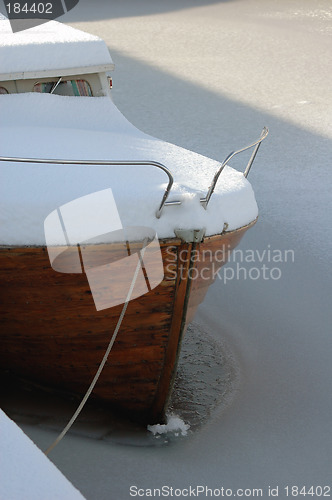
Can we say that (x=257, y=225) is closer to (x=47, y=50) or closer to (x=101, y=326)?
(x=47, y=50)

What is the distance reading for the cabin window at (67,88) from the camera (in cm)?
332

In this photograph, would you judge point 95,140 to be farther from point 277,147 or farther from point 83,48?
point 277,147

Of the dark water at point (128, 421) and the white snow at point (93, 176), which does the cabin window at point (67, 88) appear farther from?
the dark water at point (128, 421)

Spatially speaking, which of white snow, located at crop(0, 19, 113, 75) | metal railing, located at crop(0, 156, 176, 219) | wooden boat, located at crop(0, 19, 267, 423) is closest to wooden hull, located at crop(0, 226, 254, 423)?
wooden boat, located at crop(0, 19, 267, 423)

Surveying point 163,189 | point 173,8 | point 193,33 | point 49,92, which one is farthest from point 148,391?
point 173,8

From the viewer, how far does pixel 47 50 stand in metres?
3.28

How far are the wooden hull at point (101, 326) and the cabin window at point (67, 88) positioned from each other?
41.3 inches

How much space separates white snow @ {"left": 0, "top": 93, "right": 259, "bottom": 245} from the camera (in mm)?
2500

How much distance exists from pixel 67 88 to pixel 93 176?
0.88m

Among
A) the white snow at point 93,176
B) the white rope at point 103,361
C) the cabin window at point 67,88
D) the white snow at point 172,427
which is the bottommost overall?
the white snow at point 172,427

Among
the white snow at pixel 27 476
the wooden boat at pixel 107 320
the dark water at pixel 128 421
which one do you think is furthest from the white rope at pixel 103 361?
the white snow at pixel 27 476

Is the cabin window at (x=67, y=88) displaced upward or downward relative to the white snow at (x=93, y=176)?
upward

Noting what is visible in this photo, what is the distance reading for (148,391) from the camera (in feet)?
9.25

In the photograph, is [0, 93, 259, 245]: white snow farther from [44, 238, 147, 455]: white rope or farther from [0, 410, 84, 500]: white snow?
[0, 410, 84, 500]: white snow
